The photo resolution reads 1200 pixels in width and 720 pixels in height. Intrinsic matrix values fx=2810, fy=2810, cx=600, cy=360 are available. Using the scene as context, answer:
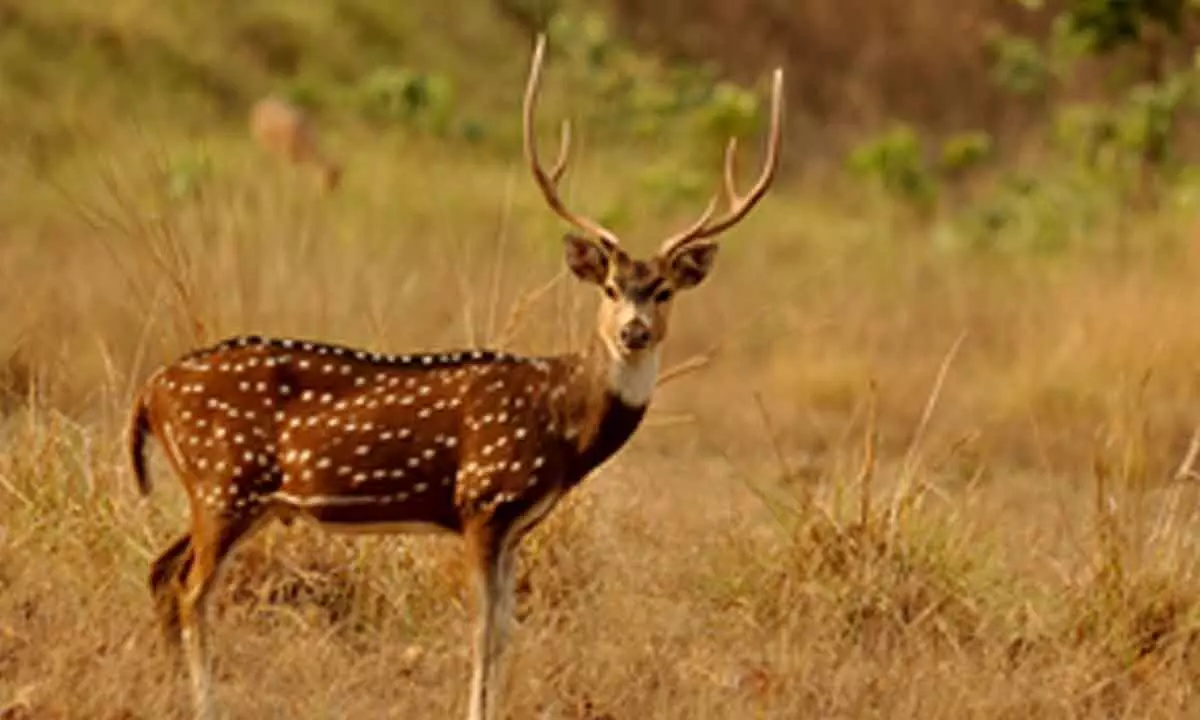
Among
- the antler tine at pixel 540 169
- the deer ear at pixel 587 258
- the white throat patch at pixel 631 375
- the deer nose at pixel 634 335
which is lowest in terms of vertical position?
the white throat patch at pixel 631 375

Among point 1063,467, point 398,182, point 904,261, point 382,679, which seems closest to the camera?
point 382,679

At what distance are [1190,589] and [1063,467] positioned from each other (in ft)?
13.4

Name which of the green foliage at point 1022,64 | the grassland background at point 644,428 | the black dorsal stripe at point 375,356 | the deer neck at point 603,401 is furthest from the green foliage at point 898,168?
the deer neck at point 603,401

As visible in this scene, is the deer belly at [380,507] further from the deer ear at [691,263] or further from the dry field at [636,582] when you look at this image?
the deer ear at [691,263]

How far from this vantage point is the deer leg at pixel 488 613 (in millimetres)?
6715

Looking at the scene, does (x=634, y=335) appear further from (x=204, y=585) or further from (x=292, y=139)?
(x=292, y=139)

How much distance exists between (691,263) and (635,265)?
248mm

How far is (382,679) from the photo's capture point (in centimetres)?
759

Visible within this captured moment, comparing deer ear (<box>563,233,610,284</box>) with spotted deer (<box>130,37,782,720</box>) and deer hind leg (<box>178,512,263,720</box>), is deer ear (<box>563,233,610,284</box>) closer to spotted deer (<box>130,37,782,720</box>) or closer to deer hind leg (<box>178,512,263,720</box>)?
spotted deer (<box>130,37,782,720</box>)

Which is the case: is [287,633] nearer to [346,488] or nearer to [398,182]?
[346,488]

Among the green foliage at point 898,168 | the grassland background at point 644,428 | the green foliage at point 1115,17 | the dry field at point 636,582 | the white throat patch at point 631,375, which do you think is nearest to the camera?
the white throat patch at point 631,375

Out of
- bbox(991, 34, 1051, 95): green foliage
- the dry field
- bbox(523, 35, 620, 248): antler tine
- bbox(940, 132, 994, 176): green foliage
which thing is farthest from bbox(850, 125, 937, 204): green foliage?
bbox(523, 35, 620, 248): antler tine

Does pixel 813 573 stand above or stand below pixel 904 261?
above

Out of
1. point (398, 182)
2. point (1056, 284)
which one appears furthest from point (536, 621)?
point (398, 182)
